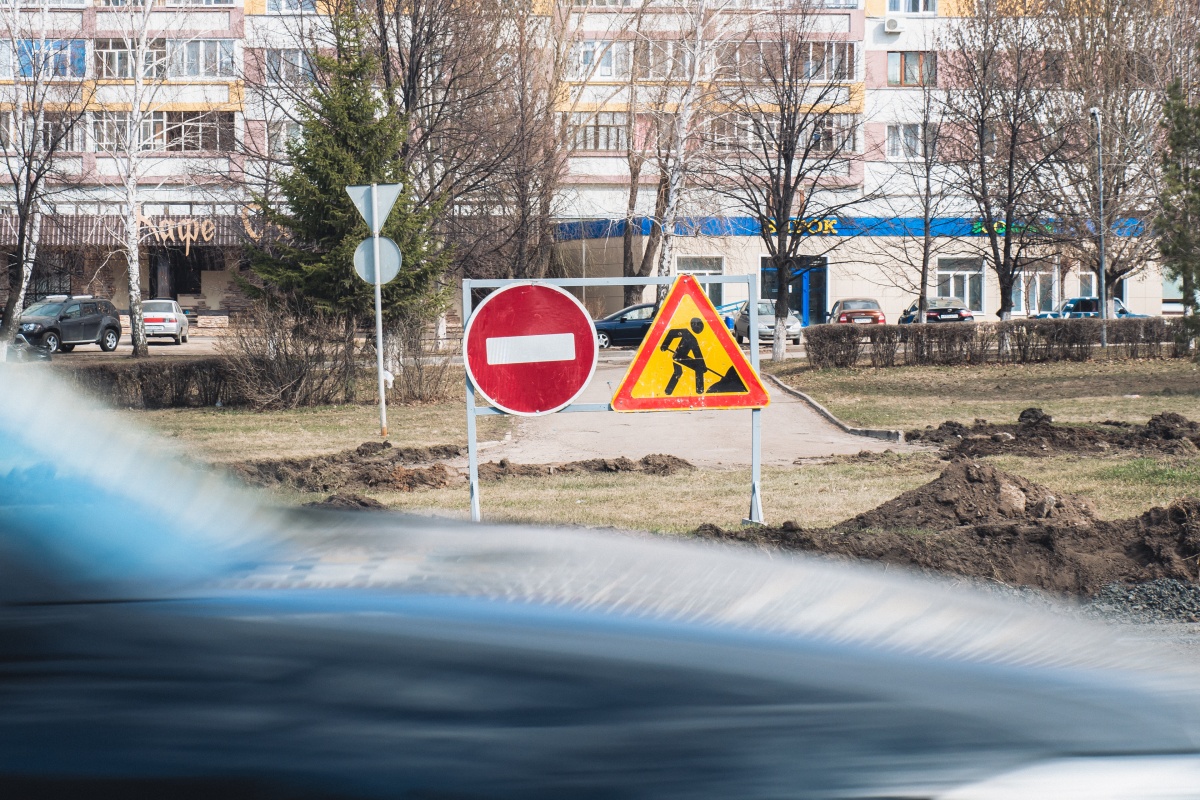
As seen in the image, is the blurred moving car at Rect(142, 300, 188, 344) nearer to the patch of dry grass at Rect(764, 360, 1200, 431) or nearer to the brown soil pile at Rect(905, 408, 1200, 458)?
the patch of dry grass at Rect(764, 360, 1200, 431)

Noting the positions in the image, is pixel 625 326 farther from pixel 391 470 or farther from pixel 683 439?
pixel 391 470

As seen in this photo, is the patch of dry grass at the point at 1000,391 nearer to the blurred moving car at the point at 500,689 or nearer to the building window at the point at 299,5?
the blurred moving car at the point at 500,689

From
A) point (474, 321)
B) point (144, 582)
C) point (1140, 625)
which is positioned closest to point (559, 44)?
point (474, 321)

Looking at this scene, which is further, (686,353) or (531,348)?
(686,353)

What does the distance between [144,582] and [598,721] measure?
750 mm

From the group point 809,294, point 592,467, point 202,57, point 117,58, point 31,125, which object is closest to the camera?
point 592,467

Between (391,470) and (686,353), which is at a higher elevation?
(686,353)

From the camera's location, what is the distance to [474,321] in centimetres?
757

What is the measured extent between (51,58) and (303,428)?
26.2 metres

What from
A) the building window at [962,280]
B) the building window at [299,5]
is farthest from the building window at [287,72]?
the building window at [962,280]

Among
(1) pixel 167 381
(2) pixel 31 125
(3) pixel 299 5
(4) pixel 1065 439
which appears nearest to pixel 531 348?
(4) pixel 1065 439

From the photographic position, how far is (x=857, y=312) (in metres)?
48.1

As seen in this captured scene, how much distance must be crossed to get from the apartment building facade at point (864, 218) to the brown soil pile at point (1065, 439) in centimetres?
3427

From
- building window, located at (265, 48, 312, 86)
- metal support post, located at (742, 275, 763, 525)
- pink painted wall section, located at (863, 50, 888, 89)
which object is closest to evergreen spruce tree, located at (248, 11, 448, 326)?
building window, located at (265, 48, 312, 86)
